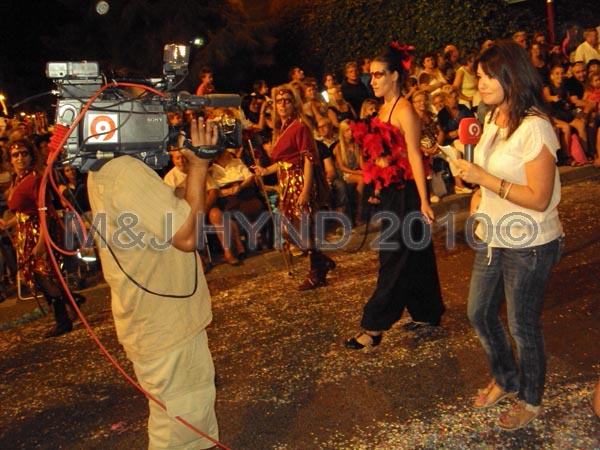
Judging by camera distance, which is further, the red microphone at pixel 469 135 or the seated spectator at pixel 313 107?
the seated spectator at pixel 313 107

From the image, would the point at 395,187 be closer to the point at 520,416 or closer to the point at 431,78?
the point at 520,416

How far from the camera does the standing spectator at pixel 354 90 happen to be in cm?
1118

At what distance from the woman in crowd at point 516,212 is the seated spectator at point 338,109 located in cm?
681

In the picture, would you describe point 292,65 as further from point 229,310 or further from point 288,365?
point 288,365

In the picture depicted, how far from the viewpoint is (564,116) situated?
37.7ft

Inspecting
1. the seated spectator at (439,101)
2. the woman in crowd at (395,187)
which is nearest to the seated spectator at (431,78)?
the seated spectator at (439,101)

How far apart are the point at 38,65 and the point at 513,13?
1211cm

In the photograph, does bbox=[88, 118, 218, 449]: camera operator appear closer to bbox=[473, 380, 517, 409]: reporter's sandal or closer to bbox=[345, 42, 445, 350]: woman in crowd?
bbox=[473, 380, 517, 409]: reporter's sandal

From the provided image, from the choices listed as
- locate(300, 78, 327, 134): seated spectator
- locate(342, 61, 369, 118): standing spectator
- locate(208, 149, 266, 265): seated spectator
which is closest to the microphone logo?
locate(208, 149, 266, 265): seated spectator

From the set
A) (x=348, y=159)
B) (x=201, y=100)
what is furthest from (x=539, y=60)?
(x=201, y=100)

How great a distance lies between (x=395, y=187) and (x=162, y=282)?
2304 mm

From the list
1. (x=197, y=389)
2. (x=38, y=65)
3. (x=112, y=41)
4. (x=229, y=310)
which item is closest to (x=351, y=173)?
(x=229, y=310)

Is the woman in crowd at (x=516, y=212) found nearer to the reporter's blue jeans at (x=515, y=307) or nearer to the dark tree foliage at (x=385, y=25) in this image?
the reporter's blue jeans at (x=515, y=307)

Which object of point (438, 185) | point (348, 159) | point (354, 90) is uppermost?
point (354, 90)
